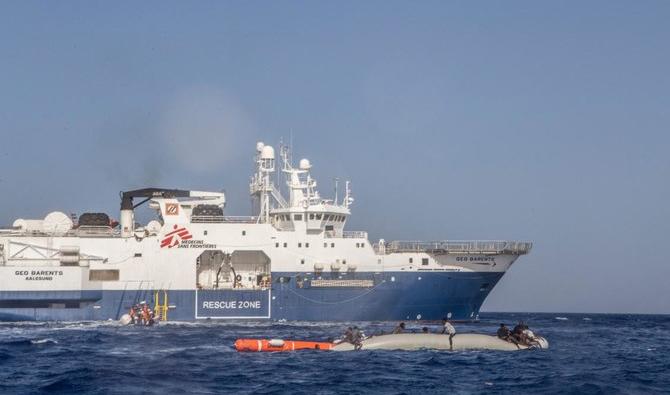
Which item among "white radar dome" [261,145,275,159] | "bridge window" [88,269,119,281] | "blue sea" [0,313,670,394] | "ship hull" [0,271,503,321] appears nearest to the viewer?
"blue sea" [0,313,670,394]

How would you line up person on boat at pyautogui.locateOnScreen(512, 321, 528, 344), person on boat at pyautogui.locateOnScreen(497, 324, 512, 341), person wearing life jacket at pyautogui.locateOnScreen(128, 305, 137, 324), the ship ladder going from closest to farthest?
person on boat at pyautogui.locateOnScreen(512, 321, 528, 344), person on boat at pyautogui.locateOnScreen(497, 324, 512, 341), person wearing life jacket at pyautogui.locateOnScreen(128, 305, 137, 324), the ship ladder

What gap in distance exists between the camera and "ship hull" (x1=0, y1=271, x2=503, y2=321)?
51750 millimetres

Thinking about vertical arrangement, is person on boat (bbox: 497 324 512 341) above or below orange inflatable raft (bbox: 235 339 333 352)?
above

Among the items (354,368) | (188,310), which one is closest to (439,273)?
(188,310)

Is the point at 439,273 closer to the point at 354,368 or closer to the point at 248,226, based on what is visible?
the point at 248,226

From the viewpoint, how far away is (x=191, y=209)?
2170 inches

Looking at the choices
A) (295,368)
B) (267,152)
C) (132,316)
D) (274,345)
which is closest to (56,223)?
(132,316)

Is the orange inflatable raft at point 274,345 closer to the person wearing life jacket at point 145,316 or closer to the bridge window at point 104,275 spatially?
the person wearing life jacket at point 145,316

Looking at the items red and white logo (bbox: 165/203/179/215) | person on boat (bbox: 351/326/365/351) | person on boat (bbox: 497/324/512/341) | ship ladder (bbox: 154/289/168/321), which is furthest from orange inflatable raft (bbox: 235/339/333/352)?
red and white logo (bbox: 165/203/179/215)

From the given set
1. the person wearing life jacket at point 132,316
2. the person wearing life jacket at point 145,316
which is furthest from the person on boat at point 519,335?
the person wearing life jacket at point 132,316

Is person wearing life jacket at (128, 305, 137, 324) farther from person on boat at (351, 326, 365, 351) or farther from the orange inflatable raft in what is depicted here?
person on boat at (351, 326, 365, 351)

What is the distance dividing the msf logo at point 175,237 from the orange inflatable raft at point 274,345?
1801cm

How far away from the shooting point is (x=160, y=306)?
51781 millimetres

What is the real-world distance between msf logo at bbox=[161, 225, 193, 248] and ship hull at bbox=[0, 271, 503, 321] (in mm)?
2897
